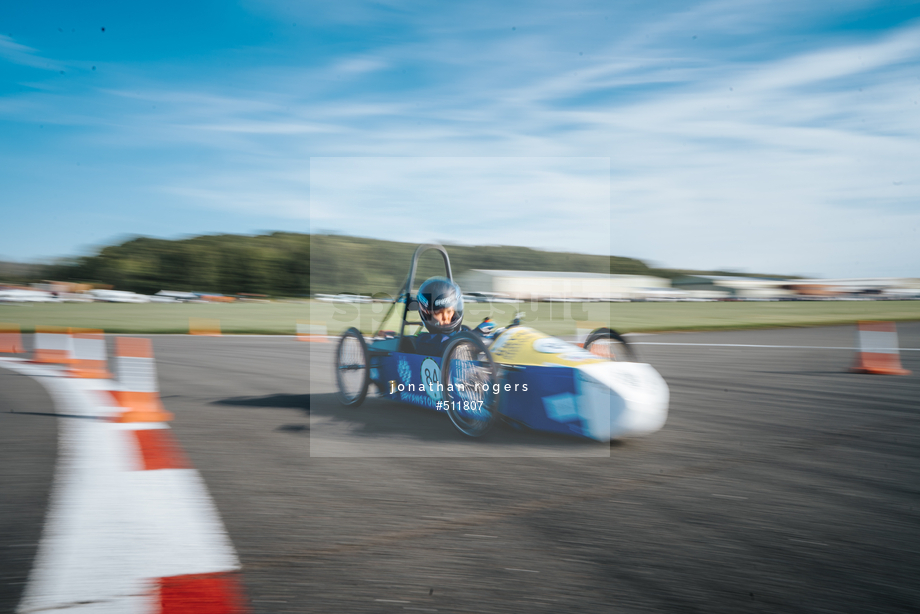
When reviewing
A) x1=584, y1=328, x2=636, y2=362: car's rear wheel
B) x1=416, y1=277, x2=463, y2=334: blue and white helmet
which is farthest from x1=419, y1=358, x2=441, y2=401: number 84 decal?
x1=584, y1=328, x2=636, y2=362: car's rear wheel

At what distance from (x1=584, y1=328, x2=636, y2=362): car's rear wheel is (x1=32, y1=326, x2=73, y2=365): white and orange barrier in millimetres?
9429

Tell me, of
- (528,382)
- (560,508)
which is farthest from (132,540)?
(528,382)

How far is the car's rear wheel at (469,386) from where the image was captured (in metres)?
4.95

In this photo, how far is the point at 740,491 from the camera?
12.1 feet

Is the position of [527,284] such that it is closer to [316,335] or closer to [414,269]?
[414,269]

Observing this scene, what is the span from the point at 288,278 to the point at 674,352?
7380 centimetres

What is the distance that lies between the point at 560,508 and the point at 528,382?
165cm

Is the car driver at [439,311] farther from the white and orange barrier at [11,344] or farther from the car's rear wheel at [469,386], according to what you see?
the white and orange barrier at [11,344]

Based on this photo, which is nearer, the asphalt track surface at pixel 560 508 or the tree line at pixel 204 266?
the asphalt track surface at pixel 560 508

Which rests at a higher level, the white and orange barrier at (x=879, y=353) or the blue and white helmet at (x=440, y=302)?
the blue and white helmet at (x=440, y=302)

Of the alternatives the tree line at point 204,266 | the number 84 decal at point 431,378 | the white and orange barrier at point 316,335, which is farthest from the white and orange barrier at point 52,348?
the tree line at point 204,266

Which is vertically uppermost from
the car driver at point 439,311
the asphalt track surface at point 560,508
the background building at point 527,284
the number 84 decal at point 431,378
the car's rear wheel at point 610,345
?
the background building at point 527,284

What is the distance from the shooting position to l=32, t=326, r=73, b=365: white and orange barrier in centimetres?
1127

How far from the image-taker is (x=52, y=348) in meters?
11.8
